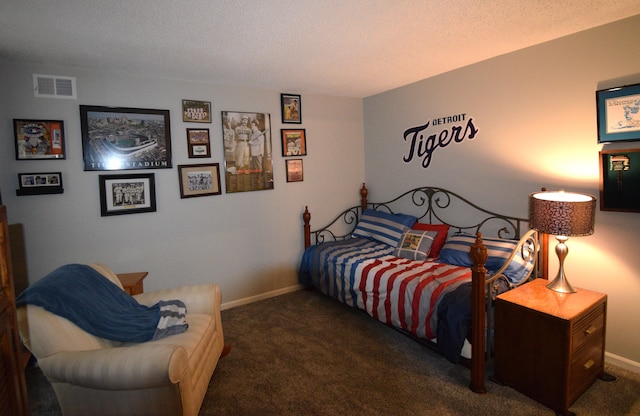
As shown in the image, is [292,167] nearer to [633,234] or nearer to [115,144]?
[115,144]

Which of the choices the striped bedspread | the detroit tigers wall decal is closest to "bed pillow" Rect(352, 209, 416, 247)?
the striped bedspread

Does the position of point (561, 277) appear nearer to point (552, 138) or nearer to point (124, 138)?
point (552, 138)

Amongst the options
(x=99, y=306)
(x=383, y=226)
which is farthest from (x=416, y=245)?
(x=99, y=306)

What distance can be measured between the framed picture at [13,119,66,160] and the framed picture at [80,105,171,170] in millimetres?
164

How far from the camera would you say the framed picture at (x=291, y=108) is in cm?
394

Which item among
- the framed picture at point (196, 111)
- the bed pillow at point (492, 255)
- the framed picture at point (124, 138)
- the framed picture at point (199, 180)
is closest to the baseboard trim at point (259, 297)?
the framed picture at point (199, 180)

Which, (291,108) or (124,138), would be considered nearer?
(124,138)

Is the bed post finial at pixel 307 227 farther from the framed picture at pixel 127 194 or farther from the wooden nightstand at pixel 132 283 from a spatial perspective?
the wooden nightstand at pixel 132 283

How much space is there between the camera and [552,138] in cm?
271

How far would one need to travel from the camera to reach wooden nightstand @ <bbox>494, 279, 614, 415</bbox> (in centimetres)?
193

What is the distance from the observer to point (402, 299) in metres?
2.74

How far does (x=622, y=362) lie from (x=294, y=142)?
11.1ft

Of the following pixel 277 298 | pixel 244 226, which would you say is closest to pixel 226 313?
pixel 277 298

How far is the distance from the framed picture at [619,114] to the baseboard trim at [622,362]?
4.84 ft
